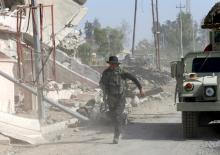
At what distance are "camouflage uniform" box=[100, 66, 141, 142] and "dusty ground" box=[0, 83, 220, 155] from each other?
22.4 inches

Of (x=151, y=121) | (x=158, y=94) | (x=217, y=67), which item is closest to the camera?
(x=217, y=67)

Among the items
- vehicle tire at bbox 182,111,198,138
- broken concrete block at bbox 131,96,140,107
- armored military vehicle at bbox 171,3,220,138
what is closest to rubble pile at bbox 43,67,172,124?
broken concrete block at bbox 131,96,140,107

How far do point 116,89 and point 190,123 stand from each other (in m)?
1.73

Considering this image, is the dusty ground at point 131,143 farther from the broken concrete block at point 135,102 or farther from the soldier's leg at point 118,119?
the broken concrete block at point 135,102

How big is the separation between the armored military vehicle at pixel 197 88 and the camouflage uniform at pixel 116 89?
1.11 meters

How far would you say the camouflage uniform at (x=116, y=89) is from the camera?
37.3 ft

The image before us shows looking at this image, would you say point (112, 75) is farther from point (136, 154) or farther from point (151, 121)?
point (151, 121)

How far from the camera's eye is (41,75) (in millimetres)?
14406

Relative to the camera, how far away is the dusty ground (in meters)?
10.3

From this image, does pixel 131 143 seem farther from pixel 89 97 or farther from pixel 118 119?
pixel 89 97

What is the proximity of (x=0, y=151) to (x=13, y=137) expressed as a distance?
77cm

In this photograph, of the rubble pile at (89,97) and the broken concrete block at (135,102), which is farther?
the broken concrete block at (135,102)

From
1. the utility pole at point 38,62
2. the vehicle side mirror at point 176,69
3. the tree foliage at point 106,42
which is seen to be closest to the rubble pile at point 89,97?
the utility pole at point 38,62

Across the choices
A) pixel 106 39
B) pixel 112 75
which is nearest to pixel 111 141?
pixel 112 75
